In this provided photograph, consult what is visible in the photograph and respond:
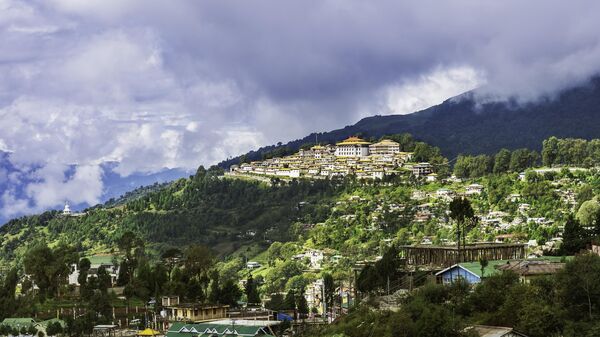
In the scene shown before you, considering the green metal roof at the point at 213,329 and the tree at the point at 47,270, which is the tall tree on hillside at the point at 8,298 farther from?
the green metal roof at the point at 213,329

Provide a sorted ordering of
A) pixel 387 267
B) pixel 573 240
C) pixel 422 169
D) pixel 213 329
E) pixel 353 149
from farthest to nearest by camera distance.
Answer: pixel 353 149 < pixel 422 169 < pixel 387 267 < pixel 573 240 < pixel 213 329

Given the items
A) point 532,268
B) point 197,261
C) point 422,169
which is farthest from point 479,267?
point 422,169

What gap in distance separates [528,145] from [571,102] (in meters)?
19.0

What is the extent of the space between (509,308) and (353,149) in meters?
96.8

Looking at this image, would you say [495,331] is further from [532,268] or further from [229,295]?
[229,295]

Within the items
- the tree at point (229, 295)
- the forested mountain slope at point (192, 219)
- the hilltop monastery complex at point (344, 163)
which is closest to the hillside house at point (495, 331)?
the tree at point (229, 295)

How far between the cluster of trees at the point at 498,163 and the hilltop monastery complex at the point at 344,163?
4.07 meters

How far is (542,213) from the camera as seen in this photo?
3189 inches

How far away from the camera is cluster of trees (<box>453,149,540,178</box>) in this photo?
100500 millimetres

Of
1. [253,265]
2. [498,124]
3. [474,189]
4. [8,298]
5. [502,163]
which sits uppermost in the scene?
[498,124]

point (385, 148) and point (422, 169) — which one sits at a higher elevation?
point (385, 148)

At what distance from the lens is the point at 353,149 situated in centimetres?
13488

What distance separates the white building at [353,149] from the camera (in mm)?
133625

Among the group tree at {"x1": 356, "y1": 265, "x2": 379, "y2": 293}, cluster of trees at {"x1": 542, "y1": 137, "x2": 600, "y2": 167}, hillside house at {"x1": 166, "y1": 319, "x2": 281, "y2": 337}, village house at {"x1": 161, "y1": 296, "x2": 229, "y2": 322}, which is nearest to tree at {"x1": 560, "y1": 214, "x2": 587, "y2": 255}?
tree at {"x1": 356, "y1": 265, "x2": 379, "y2": 293}
